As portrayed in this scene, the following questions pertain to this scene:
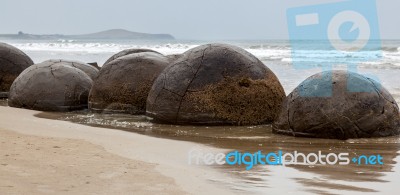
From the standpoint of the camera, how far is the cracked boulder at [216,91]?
793 centimetres

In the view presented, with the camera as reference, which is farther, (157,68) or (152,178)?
(157,68)

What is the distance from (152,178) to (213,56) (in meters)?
Answer: 3.89

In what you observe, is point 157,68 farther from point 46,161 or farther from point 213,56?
point 46,161

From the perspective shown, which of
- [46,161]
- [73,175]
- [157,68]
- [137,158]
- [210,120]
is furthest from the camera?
[157,68]

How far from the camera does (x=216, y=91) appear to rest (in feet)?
26.1

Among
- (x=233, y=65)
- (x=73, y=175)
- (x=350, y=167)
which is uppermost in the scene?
(x=233, y=65)

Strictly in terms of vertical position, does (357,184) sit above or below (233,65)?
below

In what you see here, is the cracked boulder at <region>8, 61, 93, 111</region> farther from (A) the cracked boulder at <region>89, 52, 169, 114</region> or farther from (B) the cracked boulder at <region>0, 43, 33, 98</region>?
(B) the cracked boulder at <region>0, 43, 33, 98</region>

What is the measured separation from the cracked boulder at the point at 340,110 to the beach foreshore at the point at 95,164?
4.71 ft

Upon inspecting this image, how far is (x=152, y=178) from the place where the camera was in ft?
14.9

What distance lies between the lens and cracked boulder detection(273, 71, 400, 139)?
22.2ft

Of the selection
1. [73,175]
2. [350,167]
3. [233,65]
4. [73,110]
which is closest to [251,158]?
[350,167]

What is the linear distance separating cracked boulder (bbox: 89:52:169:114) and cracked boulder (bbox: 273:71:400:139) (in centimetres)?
278

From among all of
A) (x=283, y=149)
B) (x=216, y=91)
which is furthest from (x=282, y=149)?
(x=216, y=91)
